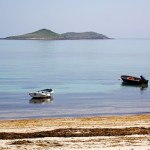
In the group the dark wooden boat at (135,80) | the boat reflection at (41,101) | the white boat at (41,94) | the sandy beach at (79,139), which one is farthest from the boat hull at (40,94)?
the sandy beach at (79,139)

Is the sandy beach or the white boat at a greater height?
the sandy beach

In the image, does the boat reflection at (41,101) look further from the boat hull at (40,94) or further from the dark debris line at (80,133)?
the dark debris line at (80,133)

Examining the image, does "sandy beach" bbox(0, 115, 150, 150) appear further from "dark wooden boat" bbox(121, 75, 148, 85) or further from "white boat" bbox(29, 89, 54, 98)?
"dark wooden boat" bbox(121, 75, 148, 85)

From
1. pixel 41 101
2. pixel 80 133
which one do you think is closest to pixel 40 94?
pixel 41 101

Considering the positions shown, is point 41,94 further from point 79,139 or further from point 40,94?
point 79,139

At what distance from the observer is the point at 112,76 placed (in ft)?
293

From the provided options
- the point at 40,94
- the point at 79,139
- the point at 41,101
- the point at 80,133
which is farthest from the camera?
the point at 40,94

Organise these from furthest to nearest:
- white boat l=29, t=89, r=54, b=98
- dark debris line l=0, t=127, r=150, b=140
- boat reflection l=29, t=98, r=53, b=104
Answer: white boat l=29, t=89, r=54, b=98 < boat reflection l=29, t=98, r=53, b=104 < dark debris line l=0, t=127, r=150, b=140

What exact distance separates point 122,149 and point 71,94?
1562 inches

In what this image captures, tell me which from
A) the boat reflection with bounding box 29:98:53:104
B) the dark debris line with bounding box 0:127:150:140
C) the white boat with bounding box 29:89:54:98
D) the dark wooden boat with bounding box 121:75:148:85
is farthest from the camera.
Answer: the dark wooden boat with bounding box 121:75:148:85

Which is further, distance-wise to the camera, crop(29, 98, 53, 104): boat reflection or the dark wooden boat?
the dark wooden boat

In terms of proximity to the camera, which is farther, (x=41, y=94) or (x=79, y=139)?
(x=41, y=94)

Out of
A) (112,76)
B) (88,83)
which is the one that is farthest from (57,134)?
(112,76)

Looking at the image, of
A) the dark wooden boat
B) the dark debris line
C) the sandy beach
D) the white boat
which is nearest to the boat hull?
the white boat
